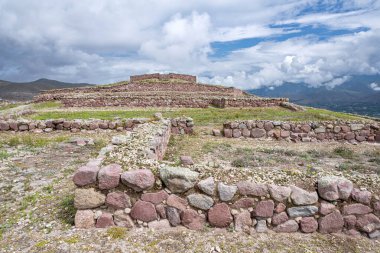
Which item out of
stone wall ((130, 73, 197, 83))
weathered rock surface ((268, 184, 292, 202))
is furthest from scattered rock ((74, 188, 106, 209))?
stone wall ((130, 73, 197, 83))

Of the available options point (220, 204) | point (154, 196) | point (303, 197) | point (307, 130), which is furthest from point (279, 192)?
point (307, 130)

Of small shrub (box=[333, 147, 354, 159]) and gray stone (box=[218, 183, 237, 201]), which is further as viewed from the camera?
small shrub (box=[333, 147, 354, 159])

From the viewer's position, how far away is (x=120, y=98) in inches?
1358

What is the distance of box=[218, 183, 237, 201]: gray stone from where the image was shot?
587 centimetres

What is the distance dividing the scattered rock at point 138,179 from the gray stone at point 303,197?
2.75m

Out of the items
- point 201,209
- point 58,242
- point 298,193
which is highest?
point 298,193

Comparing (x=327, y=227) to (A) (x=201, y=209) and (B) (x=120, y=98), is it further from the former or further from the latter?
(B) (x=120, y=98)

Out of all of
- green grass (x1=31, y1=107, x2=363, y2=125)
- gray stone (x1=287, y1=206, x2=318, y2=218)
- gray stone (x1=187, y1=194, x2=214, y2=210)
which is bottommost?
gray stone (x1=287, y1=206, x2=318, y2=218)

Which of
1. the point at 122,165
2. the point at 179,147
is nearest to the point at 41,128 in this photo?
the point at 179,147

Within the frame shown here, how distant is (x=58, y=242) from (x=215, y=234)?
281cm

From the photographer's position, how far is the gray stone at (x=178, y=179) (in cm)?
593

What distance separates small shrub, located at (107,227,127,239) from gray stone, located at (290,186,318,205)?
326 centimetres

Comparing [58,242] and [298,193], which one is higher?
[298,193]

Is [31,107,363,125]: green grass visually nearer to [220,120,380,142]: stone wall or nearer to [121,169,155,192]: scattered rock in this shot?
[220,120,380,142]: stone wall
